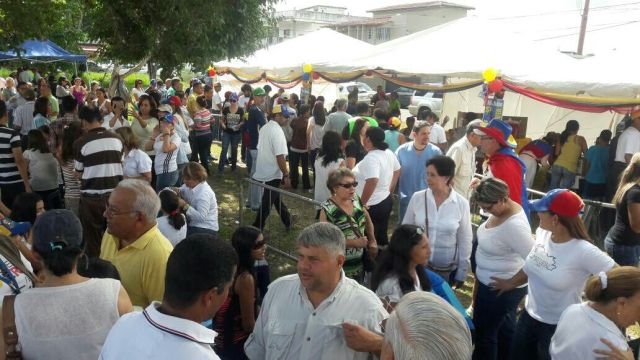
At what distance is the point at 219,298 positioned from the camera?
6.14ft

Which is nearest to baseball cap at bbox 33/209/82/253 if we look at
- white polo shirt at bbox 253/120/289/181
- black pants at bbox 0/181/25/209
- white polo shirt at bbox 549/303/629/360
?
white polo shirt at bbox 549/303/629/360

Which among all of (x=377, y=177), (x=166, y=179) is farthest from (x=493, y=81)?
(x=166, y=179)

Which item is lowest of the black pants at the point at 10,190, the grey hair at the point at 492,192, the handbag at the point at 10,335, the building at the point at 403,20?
the black pants at the point at 10,190

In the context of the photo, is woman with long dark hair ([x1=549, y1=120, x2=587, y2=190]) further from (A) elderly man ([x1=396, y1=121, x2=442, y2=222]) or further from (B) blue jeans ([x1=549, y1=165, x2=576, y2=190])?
(A) elderly man ([x1=396, y1=121, x2=442, y2=222])

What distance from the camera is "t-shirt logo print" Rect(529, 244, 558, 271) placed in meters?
3.32

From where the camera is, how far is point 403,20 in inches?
2447

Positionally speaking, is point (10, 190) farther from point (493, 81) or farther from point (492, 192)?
point (493, 81)

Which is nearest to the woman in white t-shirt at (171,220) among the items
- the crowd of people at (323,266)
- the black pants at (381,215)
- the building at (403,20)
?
the crowd of people at (323,266)

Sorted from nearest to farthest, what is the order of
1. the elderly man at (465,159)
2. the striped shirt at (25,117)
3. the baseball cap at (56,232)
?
the baseball cap at (56,232) < the elderly man at (465,159) < the striped shirt at (25,117)

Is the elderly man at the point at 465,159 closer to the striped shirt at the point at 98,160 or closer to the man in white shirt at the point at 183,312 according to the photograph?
the striped shirt at the point at 98,160

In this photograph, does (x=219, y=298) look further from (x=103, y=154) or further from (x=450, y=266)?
(x=103, y=154)

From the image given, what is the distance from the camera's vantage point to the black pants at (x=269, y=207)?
6.88m

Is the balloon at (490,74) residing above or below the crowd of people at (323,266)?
above

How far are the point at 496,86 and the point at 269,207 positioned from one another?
4.53 meters
